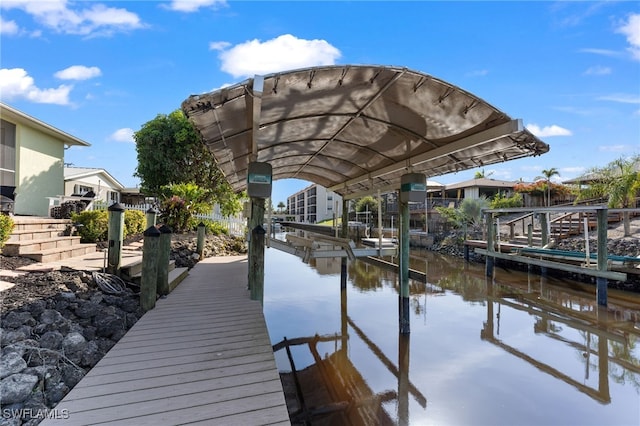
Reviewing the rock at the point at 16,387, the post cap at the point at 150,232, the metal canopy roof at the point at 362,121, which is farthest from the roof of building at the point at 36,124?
the rock at the point at 16,387

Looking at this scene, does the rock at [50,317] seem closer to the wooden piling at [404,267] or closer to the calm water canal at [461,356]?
the calm water canal at [461,356]

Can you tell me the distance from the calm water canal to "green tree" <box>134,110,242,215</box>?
8.80m

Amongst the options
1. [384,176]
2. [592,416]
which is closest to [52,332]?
[592,416]

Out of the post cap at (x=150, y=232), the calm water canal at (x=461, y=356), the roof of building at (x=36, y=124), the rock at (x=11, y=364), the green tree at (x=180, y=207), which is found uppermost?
the roof of building at (x=36, y=124)

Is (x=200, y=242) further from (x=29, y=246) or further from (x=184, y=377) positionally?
(x=184, y=377)

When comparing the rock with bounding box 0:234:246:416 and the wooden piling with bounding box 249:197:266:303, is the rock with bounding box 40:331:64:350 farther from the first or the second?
the wooden piling with bounding box 249:197:266:303

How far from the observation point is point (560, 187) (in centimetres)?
2622

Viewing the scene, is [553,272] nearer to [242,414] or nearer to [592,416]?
[592,416]

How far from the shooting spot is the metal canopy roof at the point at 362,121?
3.96 m

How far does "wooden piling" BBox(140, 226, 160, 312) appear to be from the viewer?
4.56 metres

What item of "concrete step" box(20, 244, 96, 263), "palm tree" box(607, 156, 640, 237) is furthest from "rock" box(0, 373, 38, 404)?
"palm tree" box(607, 156, 640, 237)

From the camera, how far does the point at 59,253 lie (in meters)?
6.03

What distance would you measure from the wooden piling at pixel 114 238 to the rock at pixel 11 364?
2423 mm

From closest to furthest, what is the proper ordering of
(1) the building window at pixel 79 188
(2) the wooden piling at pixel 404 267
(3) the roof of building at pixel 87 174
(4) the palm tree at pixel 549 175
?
(2) the wooden piling at pixel 404 267 → (1) the building window at pixel 79 188 → (3) the roof of building at pixel 87 174 → (4) the palm tree at pixel 549 175
